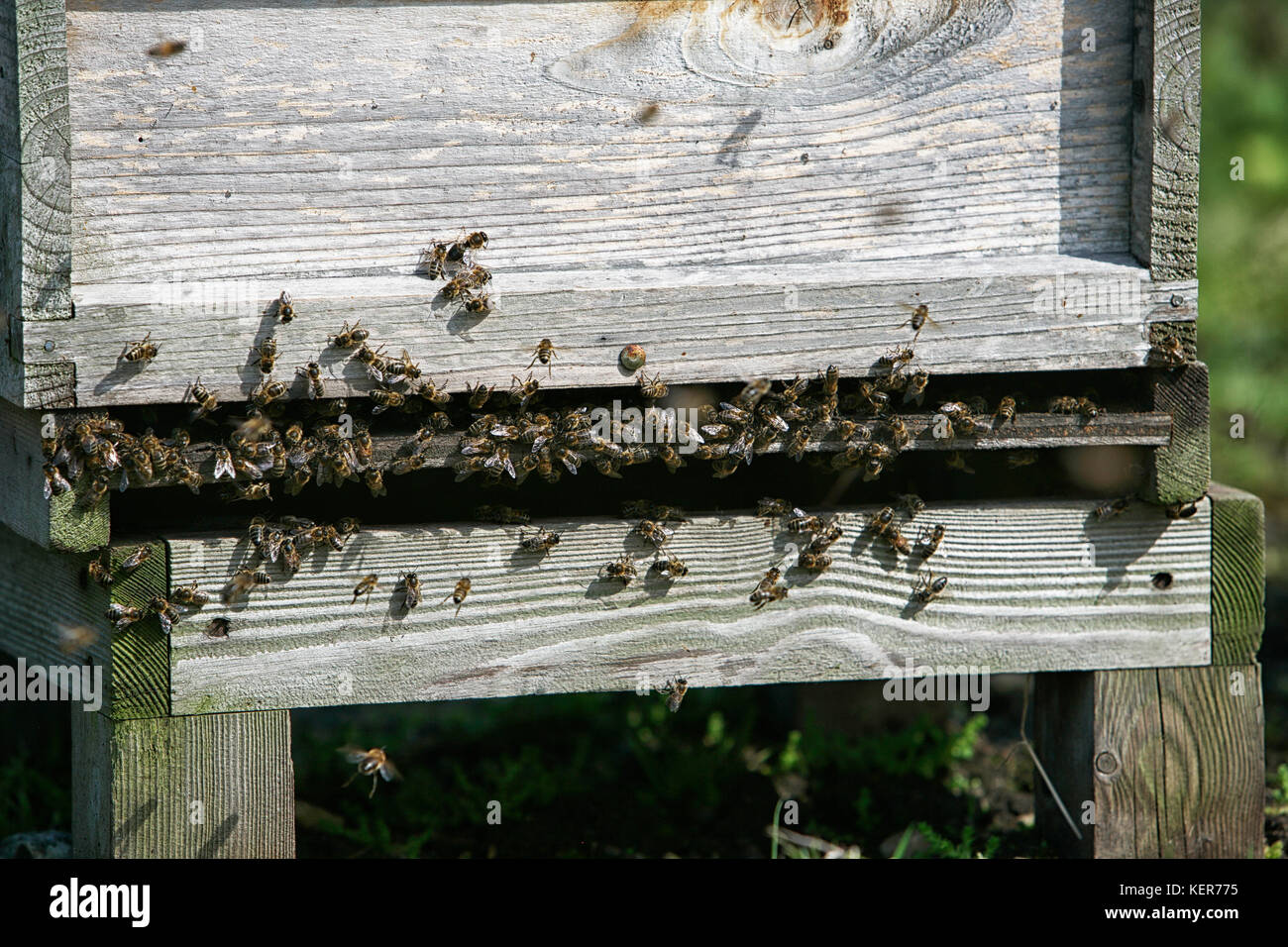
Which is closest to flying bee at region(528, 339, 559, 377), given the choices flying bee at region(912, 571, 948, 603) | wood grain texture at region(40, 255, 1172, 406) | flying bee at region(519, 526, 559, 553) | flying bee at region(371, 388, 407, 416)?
wood grain texture at region(40, 255, 1172, 406)

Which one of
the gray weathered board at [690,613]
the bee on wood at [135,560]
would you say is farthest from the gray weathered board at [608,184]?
the gray weathered board at [690,613]

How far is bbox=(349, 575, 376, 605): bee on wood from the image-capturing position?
146 inches

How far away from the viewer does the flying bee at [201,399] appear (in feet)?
11.2

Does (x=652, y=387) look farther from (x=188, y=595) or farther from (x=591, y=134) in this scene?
(x=188, y=595)

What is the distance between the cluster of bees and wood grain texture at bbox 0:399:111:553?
1.09 meters

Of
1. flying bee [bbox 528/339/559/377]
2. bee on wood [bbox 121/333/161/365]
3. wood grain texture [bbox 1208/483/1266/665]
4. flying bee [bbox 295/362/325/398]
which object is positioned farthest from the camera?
wood grain texture [bbox 1208/483/1266/665]

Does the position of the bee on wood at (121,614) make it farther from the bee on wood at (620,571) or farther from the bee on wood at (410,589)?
the bee on wood at (620,571)

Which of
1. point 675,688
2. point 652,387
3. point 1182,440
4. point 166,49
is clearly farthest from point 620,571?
point 166,49

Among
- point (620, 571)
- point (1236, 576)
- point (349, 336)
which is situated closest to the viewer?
point (349, 336)

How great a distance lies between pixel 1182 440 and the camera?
3.95 meters

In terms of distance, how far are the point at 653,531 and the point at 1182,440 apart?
171 centimetres

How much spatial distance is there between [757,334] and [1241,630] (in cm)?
196

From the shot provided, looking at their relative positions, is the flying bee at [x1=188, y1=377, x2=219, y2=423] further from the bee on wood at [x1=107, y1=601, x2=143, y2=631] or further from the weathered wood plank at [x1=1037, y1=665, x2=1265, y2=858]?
the weathered wood plank at [x1=1037, y1=665, x2=1265, y2=858]

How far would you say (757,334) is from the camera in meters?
3.70
